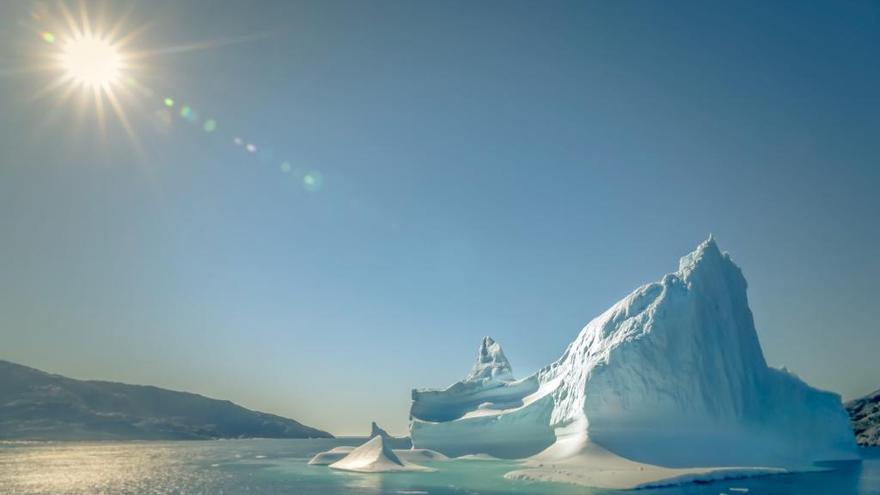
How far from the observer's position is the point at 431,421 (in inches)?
2298

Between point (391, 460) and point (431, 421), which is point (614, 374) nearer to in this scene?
point (391, 460)

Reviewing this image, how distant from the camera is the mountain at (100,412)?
5546 inches

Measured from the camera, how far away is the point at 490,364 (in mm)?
68500

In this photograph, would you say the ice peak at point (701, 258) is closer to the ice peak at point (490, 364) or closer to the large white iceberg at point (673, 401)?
the large white iceberg at point (673, 401)

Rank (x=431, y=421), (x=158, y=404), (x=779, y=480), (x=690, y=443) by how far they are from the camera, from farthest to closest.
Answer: (x=158, y=404)
(x=431, y=421)
(x=690, y=443)
(x=779, y=480)

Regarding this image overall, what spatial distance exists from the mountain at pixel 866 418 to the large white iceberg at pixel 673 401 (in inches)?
2603

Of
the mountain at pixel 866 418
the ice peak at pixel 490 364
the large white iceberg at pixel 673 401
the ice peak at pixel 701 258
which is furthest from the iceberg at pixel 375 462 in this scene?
the mountain at pixel 866 418

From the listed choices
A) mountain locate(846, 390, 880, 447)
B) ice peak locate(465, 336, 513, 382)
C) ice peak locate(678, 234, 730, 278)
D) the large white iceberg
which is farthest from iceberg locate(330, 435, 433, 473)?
mountain locate(846, 390, 880, 447)

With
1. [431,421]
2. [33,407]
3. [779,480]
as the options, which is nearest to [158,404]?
[33,407]

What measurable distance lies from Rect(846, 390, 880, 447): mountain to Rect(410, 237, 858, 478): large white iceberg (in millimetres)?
66112

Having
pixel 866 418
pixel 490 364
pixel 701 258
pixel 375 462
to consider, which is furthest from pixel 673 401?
pixel 866 418

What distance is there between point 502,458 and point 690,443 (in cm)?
1751

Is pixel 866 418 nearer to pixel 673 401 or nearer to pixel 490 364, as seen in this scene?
pixel 490 364

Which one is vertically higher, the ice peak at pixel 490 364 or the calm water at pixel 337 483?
the ice peak at pixel 490 364
